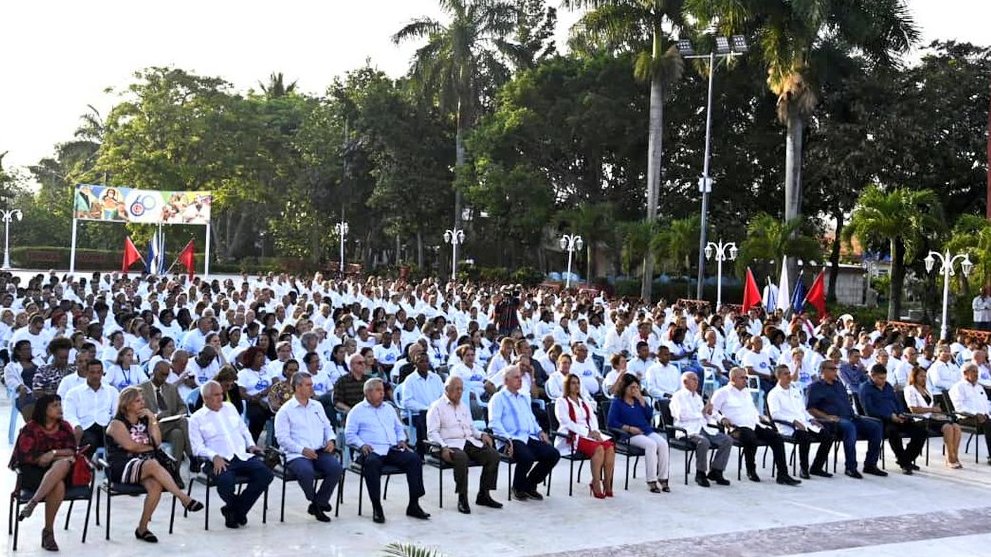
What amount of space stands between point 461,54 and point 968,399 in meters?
35.2

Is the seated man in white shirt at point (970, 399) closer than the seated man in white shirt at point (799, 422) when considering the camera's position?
No

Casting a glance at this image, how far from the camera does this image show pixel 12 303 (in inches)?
744

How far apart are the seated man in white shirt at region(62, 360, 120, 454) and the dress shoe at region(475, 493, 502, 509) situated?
3.35 m

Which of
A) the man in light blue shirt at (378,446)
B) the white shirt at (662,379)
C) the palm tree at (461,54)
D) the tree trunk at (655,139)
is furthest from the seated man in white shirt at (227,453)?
the palm tree at (461,54)

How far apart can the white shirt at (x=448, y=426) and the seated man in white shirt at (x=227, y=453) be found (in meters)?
1.57

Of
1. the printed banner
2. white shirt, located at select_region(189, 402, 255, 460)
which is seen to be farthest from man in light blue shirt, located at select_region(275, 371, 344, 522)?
the printed banner

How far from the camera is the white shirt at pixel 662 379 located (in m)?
13.2

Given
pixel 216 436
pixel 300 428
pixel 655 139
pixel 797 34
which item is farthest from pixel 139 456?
pixel 655 139

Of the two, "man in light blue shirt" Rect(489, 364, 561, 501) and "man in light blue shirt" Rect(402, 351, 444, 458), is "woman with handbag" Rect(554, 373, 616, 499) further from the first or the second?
"man in light blue shirt" Rect(402, 351, 444, 458)

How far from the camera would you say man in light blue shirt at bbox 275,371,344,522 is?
8.89 metres

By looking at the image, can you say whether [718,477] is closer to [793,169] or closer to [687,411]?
[687,411]

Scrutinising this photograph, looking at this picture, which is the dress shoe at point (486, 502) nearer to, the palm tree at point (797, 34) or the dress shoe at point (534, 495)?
the dress shoe at point (534, 495)

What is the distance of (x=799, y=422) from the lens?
1125 cm

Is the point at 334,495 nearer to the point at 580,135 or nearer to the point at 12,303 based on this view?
the point at 12,303
